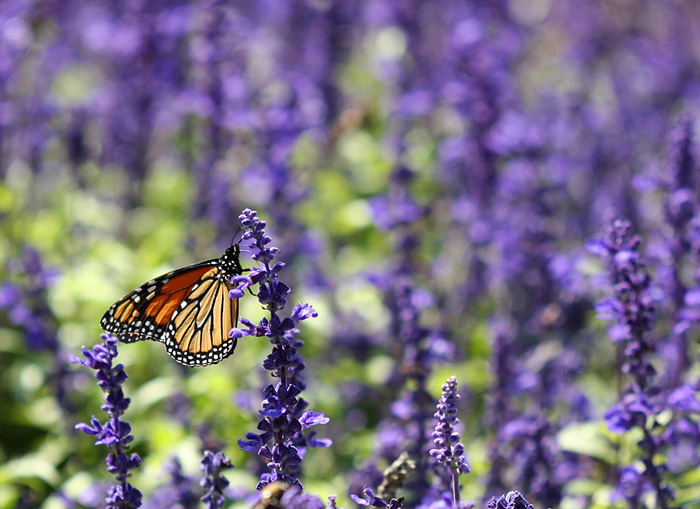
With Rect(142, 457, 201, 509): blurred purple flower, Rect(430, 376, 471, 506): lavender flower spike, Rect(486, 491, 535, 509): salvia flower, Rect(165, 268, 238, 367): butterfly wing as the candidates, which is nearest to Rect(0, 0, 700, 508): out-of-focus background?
Rect(142, 457, 201, 509): blurred purple flower

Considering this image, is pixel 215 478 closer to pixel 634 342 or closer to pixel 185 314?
pixel 185 314

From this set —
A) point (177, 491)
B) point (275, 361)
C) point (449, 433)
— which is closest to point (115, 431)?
point (275, 361)

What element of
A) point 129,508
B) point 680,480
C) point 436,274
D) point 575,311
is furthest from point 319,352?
point 129,508

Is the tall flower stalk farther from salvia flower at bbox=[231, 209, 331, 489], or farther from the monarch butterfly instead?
the monarch butterfly

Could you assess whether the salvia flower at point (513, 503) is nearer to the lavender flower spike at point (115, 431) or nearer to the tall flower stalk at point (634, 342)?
the tall flower stalk at point (634, 342)

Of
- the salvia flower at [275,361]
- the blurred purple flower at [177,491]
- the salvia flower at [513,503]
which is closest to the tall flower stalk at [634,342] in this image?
the salvia flower at [513,503]

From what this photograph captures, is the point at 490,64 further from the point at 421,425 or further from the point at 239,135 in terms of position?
the point at 421,425

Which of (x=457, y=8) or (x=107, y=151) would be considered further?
(x=457, y=8)
